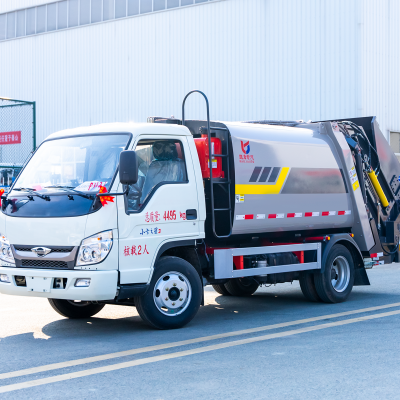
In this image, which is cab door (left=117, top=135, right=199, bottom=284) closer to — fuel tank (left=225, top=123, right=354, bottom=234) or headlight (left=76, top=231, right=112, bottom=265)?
headlight (left=76, top=231, right=112, bottom=265)

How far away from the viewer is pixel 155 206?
7641 mm

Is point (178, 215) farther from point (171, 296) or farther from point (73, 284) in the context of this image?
point (73, 284)

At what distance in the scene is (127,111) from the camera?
104ft

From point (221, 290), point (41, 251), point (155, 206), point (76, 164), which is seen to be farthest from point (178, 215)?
point (221, 290)

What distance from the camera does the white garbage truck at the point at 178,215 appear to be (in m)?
7.26

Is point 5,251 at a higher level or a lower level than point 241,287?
higher

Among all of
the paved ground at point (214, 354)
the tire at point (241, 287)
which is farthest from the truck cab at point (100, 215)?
the tire at point (241, 287)

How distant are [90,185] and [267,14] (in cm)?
2095

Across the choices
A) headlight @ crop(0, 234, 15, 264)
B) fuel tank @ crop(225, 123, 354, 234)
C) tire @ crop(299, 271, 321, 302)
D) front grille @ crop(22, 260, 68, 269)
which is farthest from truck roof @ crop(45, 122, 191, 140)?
tire @ crop(299, 271, 321, 302)

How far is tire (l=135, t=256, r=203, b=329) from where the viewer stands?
7.63 metres

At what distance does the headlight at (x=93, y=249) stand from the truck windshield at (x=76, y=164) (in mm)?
534

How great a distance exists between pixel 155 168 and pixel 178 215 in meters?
0.60

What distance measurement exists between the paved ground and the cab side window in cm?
155

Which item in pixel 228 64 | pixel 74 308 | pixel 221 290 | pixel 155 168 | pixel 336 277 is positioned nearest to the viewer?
pixel 155 168
